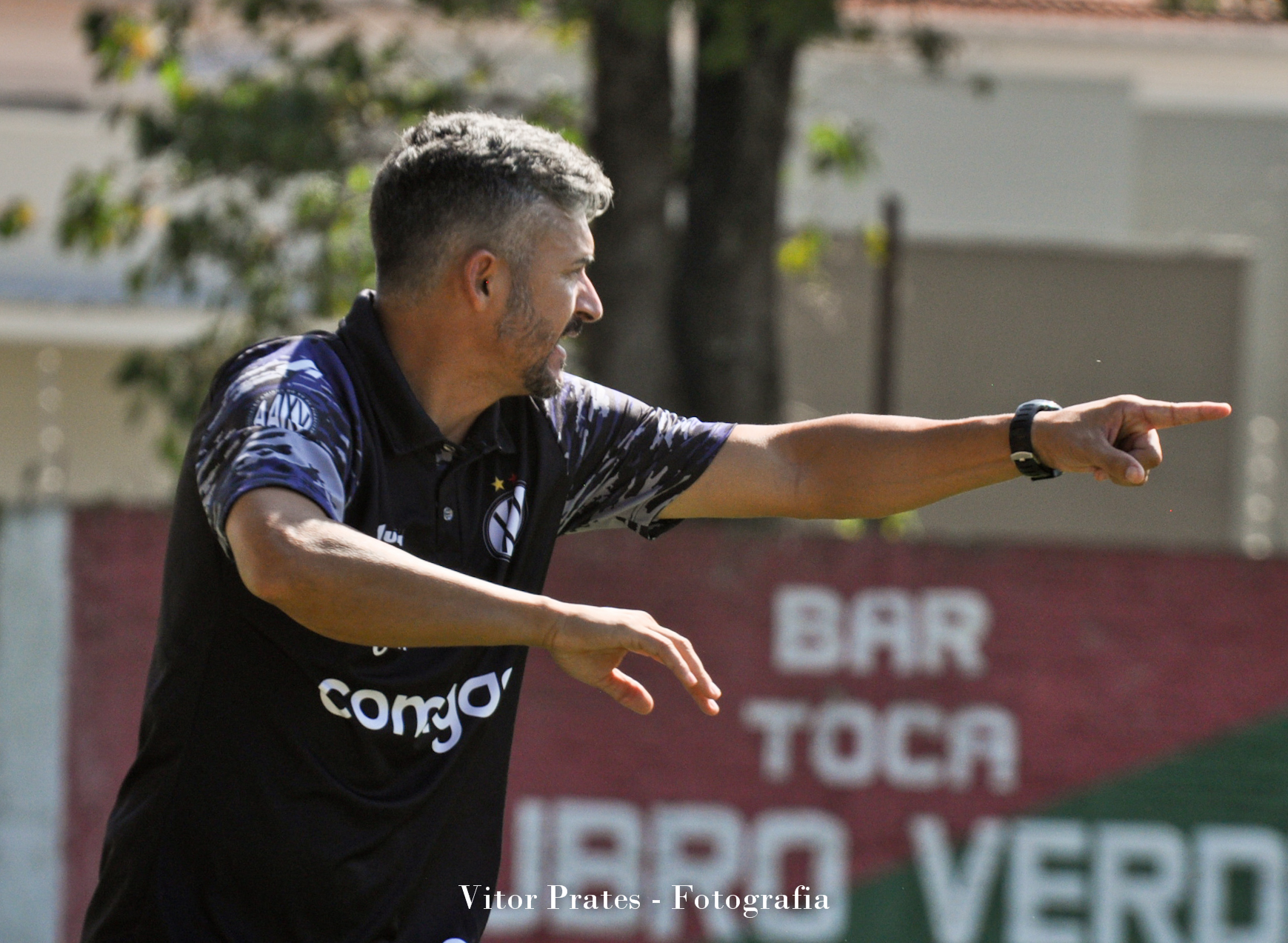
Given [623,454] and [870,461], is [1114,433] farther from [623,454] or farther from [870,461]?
[623,454]

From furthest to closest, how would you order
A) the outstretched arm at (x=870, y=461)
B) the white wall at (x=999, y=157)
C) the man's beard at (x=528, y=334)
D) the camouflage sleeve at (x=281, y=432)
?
the white wall at (x=999, y=157)
the outstretched arm at (x=870, y=461)
the man's beard at (x=528, y=334)
the camouflage sleeve at (x=281, y=432)

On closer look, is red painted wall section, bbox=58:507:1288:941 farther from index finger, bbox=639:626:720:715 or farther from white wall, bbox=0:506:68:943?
index finger, bbox=639:626:720:715

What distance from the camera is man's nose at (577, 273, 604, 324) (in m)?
2.84

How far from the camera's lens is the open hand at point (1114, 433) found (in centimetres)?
275

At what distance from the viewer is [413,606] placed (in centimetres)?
222

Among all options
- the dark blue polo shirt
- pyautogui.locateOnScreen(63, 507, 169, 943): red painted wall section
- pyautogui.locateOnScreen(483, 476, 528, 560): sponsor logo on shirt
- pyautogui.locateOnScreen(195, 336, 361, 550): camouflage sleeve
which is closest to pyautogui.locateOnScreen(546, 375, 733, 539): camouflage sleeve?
pyautogui.locateOnScreen(483, 476, 528, 560): sponsor logo on shirt

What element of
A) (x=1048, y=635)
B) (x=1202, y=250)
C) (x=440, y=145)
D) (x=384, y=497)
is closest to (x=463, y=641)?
(x=384, y=497)

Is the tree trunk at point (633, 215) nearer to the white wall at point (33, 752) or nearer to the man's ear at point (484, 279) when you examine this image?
the white wall at point (33, 752)

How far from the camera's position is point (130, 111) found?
8.53 metres

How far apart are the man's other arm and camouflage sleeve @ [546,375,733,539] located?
2.56 ft

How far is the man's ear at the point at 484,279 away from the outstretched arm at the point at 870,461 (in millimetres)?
564

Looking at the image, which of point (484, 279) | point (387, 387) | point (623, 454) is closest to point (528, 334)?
point (484, 279)

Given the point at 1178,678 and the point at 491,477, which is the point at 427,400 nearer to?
the point at 491,477

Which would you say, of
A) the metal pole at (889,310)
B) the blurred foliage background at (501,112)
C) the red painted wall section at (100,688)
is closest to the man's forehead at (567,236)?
the blurred foliage background at (501,112)
